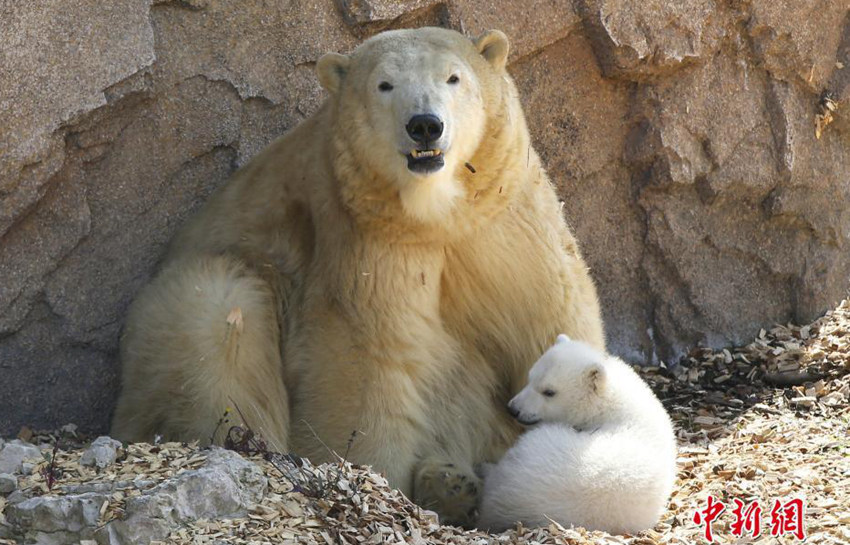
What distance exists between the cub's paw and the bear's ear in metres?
1.90

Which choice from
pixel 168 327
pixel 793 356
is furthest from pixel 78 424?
pixel 793 356

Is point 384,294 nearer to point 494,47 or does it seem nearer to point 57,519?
point 494,47

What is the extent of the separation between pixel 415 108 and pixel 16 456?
7.03 ft

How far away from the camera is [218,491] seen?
4305mm

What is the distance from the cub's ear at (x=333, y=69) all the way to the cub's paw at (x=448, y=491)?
1807 mm

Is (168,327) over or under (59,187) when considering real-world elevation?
under

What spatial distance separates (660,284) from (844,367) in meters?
1.29

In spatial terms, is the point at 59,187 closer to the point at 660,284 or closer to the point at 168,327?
the point at 168,327

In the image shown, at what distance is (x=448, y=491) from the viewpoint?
5.28 m


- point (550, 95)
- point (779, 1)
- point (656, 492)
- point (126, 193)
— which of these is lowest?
point (656, 492)

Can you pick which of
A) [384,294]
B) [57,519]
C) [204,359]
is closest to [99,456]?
[57,519]

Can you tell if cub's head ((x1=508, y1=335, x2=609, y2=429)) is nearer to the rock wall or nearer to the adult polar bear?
the adult polar bear

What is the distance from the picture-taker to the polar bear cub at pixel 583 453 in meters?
4.76

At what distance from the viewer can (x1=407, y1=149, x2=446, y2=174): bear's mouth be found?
508cm
